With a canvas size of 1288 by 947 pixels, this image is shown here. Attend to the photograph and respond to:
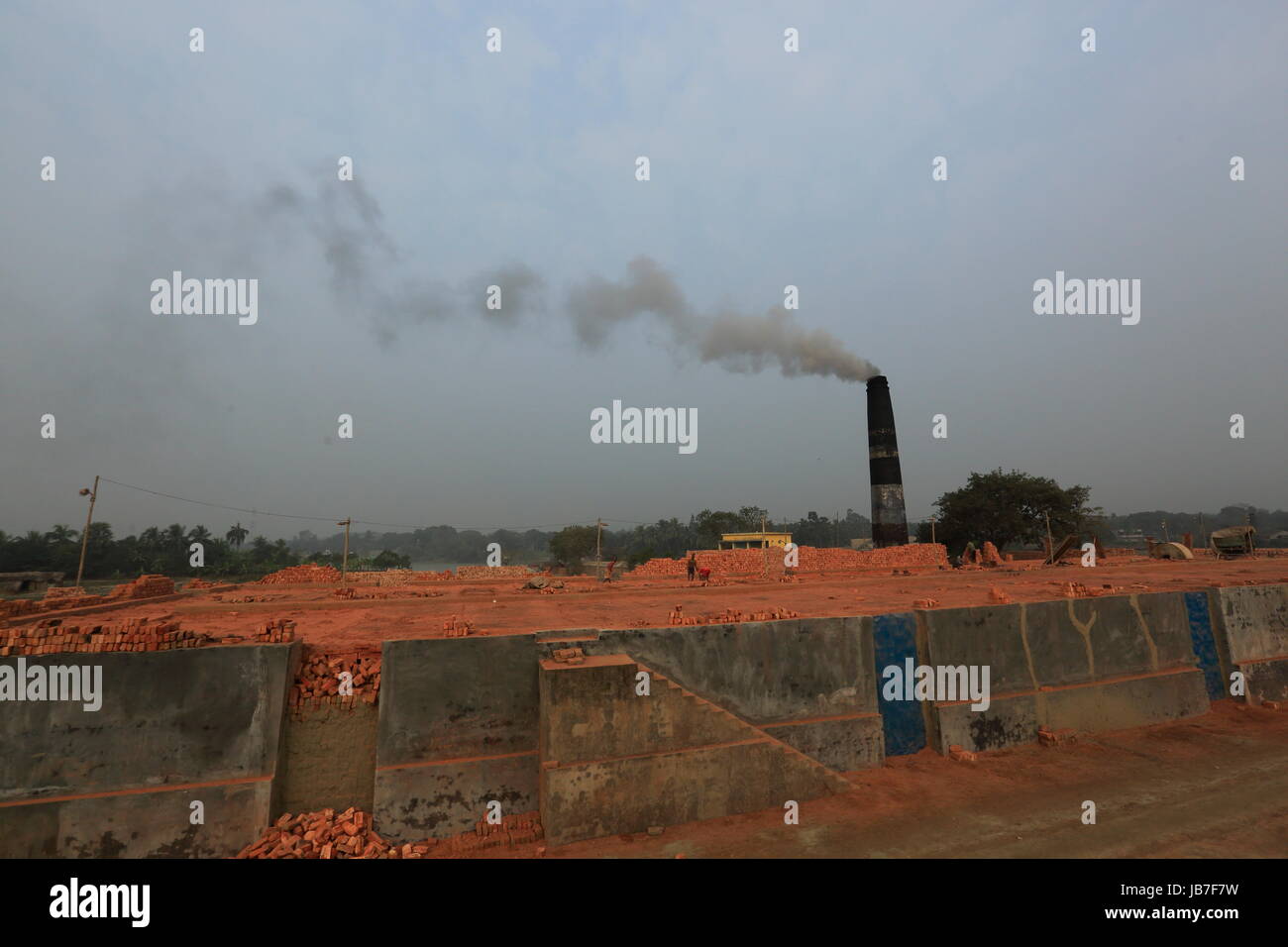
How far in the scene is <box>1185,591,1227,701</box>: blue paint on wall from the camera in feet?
43.1

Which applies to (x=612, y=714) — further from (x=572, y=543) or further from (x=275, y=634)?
(x=572, y=543)

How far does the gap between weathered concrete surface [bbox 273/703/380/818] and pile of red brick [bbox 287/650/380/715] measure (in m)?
0.12

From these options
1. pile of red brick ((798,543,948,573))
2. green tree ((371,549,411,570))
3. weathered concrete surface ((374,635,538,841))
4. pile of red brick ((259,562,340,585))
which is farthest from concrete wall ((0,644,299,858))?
green tree ((371,549,411,570))

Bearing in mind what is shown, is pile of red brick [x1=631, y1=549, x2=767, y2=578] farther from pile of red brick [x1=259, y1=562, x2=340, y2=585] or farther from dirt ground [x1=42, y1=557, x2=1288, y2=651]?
pile of red brick [x1=259, y1=562, x2=340, y2=585]

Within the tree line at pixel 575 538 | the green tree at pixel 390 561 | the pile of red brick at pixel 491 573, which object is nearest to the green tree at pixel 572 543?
the tree line at pixel 575 538

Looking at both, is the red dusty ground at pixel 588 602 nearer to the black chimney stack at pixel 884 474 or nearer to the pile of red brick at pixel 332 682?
the pile of red brick at pixel 332 682

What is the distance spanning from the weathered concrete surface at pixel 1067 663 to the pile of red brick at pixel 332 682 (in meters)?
10.1

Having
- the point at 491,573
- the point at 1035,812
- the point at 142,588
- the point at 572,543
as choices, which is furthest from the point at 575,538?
the point at 1035,812

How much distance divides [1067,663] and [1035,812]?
5.12 meters

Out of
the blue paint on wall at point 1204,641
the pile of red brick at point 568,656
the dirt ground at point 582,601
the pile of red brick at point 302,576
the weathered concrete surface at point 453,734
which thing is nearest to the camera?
the weathered concrete surface at point 453,734

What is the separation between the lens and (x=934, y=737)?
10383 mm

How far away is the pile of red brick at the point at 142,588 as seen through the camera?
17694 mm
